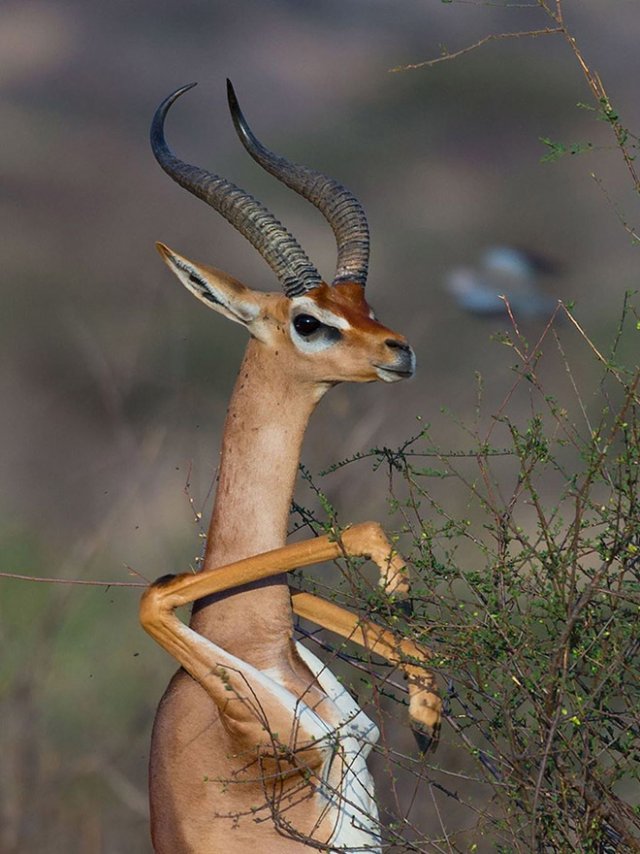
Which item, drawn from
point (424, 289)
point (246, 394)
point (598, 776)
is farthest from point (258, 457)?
point (424, 289)

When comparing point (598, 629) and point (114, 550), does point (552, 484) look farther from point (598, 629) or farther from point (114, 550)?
point (598, 629)

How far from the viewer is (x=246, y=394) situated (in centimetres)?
423

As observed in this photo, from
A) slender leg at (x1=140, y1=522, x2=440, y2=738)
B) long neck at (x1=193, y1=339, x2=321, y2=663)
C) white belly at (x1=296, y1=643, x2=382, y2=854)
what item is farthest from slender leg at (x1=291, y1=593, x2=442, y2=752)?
long neck at (x1=193, y1=339, x2=321, y2=663)

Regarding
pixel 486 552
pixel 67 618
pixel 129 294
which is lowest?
pixel 67 618

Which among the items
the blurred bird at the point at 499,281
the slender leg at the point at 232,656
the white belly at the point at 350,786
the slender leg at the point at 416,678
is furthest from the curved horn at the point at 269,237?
the blurred bird at the point at 499,281

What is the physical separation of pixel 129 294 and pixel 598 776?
8.18 m

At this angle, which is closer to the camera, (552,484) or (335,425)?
(335,425)

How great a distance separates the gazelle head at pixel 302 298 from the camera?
13.3 feet

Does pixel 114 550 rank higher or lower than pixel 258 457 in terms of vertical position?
lower

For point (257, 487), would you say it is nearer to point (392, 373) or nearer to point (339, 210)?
point (392, 373)

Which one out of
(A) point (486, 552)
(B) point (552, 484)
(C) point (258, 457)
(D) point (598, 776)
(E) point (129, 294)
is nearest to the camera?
(D) point (598, 776)

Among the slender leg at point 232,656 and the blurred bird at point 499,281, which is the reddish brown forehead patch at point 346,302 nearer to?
the slender leg at point 232,656

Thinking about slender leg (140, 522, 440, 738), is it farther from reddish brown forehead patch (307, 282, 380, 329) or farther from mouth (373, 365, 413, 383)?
reddish brown forehead patch (307, 282, 380, 329)

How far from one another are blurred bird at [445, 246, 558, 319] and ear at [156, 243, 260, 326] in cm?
569
